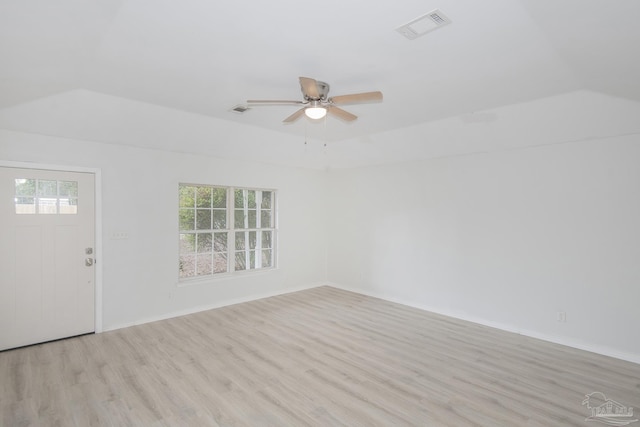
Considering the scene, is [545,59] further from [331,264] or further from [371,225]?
[331,264]

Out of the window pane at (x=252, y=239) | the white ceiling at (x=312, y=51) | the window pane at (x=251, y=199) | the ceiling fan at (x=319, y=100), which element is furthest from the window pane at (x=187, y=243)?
the ceiling fan at (x=319, y=100)

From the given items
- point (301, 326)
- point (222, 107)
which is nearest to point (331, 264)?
point (301, 326)

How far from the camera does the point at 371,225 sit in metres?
6.19

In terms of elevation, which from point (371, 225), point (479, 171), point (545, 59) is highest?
point (545, 59)

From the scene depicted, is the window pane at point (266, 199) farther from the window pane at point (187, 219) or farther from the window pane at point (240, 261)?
the window pane at point (187, 219)

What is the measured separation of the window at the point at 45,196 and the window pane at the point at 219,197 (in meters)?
1.89

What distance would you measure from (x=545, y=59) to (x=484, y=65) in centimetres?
43

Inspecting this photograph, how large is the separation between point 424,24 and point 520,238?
3346mm

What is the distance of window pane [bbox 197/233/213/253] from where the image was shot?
5355 mm

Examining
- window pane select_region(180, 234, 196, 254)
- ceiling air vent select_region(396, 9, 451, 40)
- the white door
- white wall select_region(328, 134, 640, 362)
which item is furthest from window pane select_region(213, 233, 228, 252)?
ceiling air vent select_region(396, 9, 451, 40)

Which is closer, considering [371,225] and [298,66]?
[298,66]

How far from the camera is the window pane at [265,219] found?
621 cm

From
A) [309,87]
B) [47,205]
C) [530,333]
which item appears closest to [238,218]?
[47,205]

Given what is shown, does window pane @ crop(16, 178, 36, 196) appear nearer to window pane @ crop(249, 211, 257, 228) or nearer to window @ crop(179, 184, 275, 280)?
window @ crop(179, 184, 275, 280)
